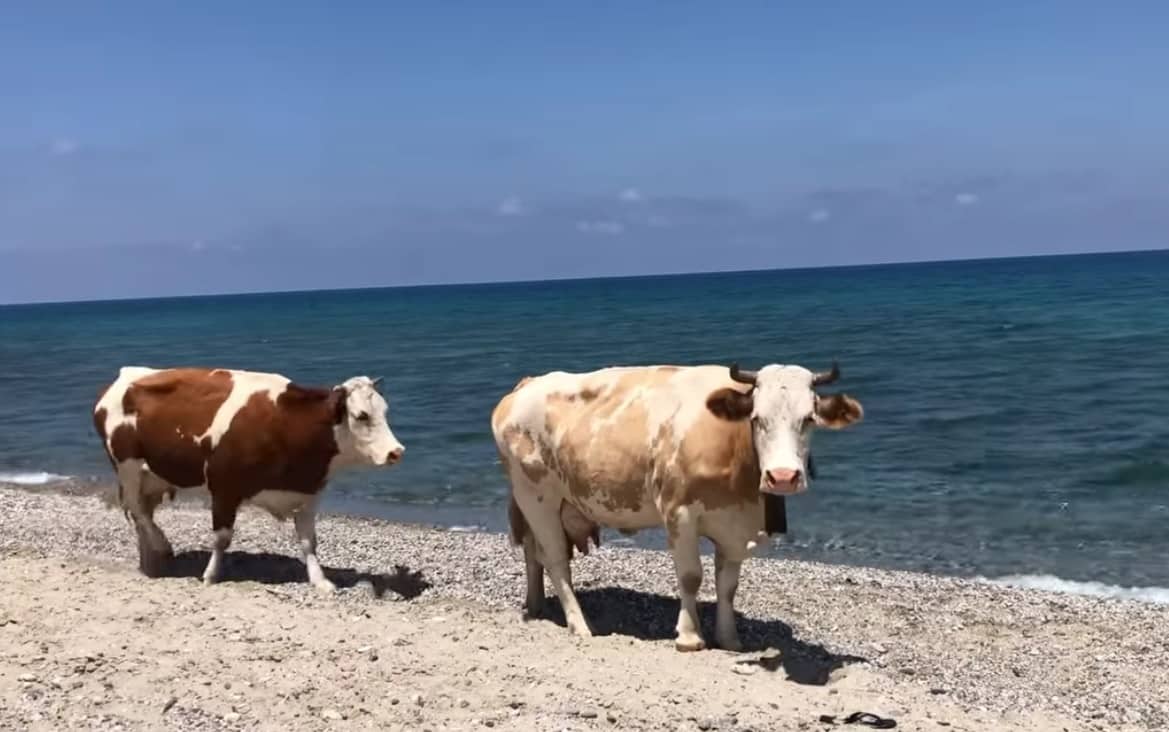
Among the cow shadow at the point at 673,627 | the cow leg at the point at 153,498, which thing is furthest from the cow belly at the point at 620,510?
the cow leg at the point at 153,498

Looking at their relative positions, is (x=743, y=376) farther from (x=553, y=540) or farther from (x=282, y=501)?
(x=282, y=501)

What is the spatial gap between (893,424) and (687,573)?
18.7 metres

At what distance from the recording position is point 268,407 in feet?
35.1

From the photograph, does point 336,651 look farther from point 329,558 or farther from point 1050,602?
point 1050,602

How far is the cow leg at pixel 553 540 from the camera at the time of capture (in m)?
9.42

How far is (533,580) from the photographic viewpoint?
32.5 ft

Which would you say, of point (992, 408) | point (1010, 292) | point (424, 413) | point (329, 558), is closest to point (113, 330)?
point (1010, 292)

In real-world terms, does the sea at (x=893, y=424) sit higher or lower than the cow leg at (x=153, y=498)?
lower

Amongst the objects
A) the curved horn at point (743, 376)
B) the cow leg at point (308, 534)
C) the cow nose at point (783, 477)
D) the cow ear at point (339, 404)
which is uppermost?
the curved horn at point (743, 376)

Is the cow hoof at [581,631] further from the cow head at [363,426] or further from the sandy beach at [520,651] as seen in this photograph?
the cow head at [363,426]

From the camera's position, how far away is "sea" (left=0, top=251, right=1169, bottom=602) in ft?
51.4

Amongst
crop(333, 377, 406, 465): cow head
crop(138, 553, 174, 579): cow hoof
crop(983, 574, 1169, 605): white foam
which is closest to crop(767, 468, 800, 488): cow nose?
crop(333, 377, 406, 465): cow head

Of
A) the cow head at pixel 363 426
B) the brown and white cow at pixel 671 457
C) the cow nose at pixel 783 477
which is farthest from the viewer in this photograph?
the cow head at pixel 363 426

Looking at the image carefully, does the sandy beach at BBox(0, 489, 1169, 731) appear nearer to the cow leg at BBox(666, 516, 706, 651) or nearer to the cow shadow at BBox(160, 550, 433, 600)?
the cow shadow at BBox(160, 550, 433, 600)
